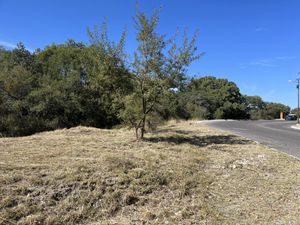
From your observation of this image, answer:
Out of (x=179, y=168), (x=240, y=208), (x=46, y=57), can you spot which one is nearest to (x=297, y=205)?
(x=240, y=208)

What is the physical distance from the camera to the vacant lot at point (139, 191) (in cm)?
446

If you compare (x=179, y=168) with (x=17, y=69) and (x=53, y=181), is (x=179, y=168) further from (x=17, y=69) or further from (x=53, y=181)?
(x=17, y=69)

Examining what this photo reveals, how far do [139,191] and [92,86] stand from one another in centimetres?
752

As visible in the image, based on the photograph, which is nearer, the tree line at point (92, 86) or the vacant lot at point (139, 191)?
the vacant lot at point (139, 191)

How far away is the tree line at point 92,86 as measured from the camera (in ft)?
37.8

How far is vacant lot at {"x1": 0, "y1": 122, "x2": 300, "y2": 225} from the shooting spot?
4.46m

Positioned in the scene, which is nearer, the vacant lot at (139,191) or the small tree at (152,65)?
the vacant lot at (139,191)

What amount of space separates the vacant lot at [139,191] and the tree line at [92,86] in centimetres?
432

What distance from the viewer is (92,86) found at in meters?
12.2

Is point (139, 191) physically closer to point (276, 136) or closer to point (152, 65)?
point (152, 65)

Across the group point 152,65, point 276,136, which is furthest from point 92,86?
point 276,136

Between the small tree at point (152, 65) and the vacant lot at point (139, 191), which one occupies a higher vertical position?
the small tree at point (152, 65)

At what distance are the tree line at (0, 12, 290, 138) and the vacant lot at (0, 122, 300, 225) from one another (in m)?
4.32

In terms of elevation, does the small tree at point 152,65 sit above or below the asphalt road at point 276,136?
above
